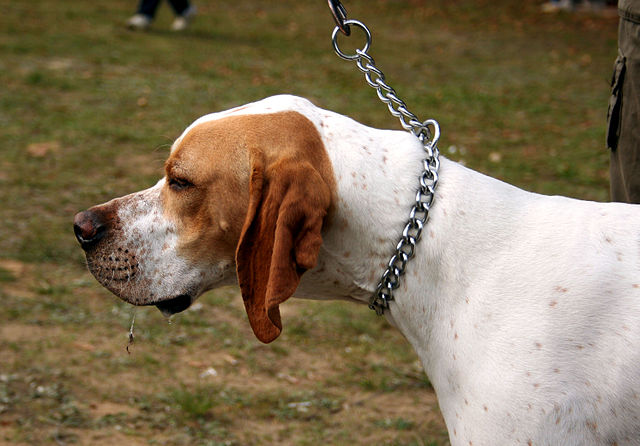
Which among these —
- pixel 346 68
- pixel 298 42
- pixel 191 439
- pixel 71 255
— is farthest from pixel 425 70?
pixel 191 439

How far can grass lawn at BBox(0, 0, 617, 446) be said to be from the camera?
4121mm

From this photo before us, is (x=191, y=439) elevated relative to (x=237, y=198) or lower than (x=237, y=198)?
lower

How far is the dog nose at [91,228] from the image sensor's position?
2.97 meters

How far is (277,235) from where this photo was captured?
2486 mm

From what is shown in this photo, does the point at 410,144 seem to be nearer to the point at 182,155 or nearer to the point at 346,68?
the point at 182,155

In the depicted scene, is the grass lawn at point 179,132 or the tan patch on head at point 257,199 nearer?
the tan patch on head at point 257,199

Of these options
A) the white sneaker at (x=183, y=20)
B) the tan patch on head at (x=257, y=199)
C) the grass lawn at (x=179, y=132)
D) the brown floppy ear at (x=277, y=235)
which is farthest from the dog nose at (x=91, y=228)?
the white sneaker at (x=183, y=20)

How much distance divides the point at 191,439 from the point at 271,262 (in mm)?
1718

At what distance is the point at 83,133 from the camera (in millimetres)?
8117

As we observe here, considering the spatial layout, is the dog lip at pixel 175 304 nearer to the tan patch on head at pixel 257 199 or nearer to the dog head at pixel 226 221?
the dog head at pixel 226 221

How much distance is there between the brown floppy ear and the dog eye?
0.30m

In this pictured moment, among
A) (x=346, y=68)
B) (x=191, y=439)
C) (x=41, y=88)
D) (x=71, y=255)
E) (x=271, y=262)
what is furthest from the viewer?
(x=346, y=68)

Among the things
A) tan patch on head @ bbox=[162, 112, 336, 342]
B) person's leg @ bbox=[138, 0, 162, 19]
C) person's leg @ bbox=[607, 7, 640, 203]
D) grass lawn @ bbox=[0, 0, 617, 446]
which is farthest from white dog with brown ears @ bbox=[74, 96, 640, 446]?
person's leg @ bbox=[138, 0, 162, 19]

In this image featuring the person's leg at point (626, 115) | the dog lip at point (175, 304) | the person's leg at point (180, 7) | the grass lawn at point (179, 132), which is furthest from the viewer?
the person's leg at point (180, 7)
